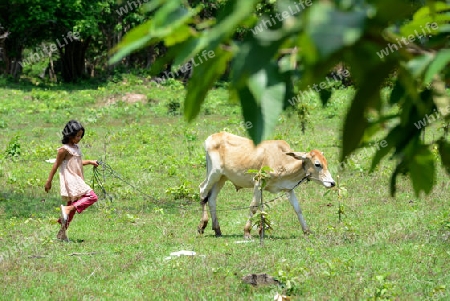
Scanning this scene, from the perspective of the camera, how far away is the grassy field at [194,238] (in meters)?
5.98

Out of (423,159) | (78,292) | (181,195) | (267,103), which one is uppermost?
(267,103)

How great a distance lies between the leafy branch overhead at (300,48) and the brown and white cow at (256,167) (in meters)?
8.06

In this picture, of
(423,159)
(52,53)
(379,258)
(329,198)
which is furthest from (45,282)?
(52,53)

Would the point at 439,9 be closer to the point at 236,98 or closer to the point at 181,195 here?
the point at 236,98

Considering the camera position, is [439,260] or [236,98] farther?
[439,260]

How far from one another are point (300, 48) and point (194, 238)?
25.7 ft

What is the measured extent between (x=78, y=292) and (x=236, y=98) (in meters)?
5.05

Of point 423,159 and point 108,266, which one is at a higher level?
point 423,159

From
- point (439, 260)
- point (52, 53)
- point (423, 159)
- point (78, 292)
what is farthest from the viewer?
point (52, 53)

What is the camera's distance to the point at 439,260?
689 cm
